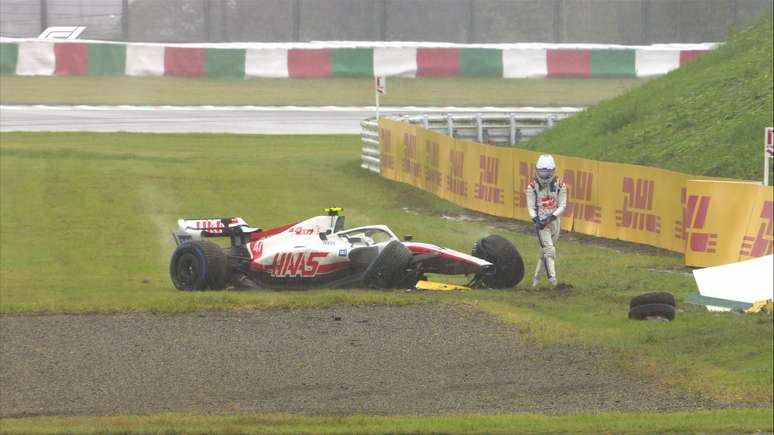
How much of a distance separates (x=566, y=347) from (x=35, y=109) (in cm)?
3176

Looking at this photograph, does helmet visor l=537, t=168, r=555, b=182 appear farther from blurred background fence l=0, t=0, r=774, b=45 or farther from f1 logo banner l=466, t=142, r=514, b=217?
blurred background fence l=0, t=0, r=774, b=45

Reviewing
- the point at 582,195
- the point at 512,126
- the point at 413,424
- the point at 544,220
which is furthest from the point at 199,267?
the point at 512,126

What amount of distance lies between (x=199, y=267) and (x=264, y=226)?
627 centimetres

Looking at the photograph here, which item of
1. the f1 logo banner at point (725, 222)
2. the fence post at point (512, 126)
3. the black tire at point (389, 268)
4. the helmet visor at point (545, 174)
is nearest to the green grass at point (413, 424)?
the black tire at point (389, 268)

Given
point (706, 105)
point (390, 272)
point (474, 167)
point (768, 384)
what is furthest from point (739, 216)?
point (706, 105)

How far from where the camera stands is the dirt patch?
37.1ft

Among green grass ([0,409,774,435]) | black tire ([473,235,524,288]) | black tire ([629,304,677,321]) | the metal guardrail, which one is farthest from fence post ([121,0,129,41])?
green grass ([0,409,774,435])

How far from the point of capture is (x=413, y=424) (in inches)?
404

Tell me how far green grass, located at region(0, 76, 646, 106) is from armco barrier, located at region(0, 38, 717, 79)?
0.34 m

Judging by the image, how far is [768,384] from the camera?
1145 cm

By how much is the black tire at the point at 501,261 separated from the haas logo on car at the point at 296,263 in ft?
6.21

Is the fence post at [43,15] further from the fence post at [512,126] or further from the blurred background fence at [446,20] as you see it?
the fence post at [512,126]

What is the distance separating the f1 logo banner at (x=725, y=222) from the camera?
59.5ft

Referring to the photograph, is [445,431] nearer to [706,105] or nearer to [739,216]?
[739,216]
